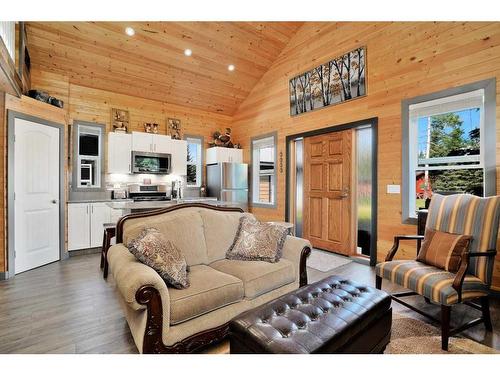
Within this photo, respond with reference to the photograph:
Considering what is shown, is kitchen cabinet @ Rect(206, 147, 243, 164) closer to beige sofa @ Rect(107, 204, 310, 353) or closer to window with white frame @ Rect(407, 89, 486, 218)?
beige sofa @ Rect(107, 204, 310, 353)

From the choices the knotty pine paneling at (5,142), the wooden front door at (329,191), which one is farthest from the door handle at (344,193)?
the knotty pine paneling at (5,142)

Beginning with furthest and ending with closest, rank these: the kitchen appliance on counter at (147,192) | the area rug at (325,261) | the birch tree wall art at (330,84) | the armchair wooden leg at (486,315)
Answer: the kitchen appliance on counter at (147,192)
the birch tree wall art at (330,84)
the area rug at (325,261)
the armchair wooden leg at (486,315)

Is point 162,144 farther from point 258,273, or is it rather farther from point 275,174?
point 258,273

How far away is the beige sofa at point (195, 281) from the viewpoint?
63.2 inches

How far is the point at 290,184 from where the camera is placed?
17.6ft

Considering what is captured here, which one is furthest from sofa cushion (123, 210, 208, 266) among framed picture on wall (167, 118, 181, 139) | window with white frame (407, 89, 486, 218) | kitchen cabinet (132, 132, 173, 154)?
framed picture on wall (167, 118, 181, 139)

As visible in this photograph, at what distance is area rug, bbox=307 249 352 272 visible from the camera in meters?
3.90

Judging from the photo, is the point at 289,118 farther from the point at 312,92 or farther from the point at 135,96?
the point at 135,96

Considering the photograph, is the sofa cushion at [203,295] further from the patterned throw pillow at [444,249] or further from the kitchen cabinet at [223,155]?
the kitchen cabinet at [223,155]

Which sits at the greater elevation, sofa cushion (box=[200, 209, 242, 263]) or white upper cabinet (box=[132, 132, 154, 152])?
white upper cabinet (box=[132, 132, 154, 152])

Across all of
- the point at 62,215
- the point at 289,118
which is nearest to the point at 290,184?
the point at 289,118

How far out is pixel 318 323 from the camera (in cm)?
143

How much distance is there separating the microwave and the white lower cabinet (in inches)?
41.1
